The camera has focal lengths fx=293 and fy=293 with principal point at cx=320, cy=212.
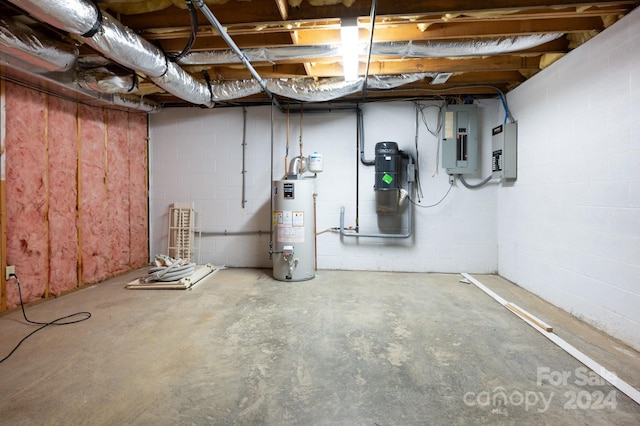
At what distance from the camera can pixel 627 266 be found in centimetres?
204

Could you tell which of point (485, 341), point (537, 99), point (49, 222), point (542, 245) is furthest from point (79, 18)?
point (542, 245)

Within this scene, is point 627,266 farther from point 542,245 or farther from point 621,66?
point 621,66

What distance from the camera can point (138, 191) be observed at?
13.7ft

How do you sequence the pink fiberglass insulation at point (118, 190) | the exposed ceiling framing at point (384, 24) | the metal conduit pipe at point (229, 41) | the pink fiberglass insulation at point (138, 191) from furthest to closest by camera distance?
the pink fiberglass insulation at point (138, 191)
the pink fiberglass insulation at point (118, 190)
the exposed ceiling framing at point (384, 24)
the metal conduit pipe at point (229, 41)

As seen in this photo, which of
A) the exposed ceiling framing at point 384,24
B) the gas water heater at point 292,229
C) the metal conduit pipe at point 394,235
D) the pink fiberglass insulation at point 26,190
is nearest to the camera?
the exposed ceiling framing at point 384,24

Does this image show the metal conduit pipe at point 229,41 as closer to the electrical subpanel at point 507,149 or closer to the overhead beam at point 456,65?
the overhead beam at point 456,65

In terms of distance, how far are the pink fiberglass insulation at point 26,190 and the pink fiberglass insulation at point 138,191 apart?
1.13 meters

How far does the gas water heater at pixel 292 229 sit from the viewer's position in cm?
351

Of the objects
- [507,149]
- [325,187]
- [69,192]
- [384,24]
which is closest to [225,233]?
[325,187]

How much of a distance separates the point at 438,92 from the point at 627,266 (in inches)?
102

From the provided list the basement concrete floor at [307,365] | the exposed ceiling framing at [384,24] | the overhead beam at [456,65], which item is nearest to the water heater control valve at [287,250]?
the basement concrete floor at [307,365]

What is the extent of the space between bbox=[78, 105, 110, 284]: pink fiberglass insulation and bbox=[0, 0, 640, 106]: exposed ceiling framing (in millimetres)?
1053

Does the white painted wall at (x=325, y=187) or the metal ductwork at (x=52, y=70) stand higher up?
the metal ductwork at (x=52, y=70)

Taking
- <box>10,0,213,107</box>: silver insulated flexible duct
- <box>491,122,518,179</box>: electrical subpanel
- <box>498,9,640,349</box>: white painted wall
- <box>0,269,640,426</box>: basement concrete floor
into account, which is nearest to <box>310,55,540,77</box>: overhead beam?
<box>498,9,640,349</box>: white painted wall
